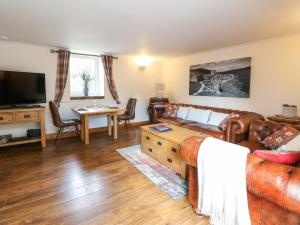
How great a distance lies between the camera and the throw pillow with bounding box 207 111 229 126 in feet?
12.5

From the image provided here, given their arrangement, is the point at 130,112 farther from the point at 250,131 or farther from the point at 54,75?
the point at 250,131

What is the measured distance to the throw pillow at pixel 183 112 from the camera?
4545 millimetres

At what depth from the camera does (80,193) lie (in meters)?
2.15

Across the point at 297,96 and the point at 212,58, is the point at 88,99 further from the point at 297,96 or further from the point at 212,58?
the point at 297,96

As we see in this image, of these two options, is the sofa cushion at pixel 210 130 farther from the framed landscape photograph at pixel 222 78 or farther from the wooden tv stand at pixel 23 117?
the wooden tv stand at pixel 23 117

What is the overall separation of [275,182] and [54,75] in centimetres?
465

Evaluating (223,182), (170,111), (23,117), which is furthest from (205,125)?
(23,117)

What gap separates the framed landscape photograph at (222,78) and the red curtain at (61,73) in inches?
131

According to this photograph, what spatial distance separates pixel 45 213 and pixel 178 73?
16.1 ft

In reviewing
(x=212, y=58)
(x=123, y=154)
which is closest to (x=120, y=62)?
(x=212, y=58)

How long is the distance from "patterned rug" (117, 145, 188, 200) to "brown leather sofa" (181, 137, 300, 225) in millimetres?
922

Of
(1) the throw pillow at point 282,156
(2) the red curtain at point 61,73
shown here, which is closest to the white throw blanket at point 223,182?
(1) the throw pillow at point 282,156

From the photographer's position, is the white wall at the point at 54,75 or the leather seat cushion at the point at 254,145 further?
the white wall at the point at 54,75

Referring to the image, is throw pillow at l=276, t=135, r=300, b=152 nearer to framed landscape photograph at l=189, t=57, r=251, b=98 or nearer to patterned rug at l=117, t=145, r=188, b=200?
patterned rug at l=117, t=145, r=188, b=200
